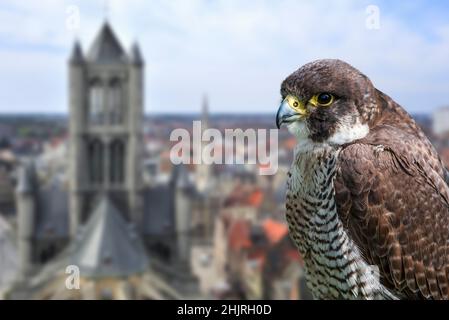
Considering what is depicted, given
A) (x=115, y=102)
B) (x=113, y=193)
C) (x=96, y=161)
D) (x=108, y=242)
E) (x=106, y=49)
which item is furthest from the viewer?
(x=113, y=193)

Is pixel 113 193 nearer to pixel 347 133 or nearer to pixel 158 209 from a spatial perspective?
pixel 158 209

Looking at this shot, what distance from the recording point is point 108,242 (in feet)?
46.8

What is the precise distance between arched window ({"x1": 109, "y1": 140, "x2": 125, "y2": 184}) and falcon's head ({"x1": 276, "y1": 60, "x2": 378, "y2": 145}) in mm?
15792

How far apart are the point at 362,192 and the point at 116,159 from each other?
1599 centimetres

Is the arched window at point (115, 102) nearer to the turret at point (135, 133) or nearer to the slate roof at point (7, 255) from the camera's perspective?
the turret at point (135, 133)

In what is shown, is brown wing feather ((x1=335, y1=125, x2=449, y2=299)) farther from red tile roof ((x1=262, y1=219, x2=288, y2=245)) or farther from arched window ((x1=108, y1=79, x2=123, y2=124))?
arched window ((x1=108, y1=79, x2=123, y2=124))

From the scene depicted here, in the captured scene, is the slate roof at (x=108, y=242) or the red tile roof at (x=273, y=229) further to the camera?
the slate roof at (x=108, y=242)

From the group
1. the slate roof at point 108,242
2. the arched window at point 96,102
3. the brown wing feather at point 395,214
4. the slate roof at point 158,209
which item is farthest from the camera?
the slate roof at point 158,209

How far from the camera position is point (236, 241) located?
14.4 meters

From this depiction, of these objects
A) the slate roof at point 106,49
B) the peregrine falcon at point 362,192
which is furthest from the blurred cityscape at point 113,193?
the peregrine falcon at point 362,192

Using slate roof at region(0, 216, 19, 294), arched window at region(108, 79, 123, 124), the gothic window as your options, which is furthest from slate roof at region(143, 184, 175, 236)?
slate roof at region(0, 216, 19, 294)

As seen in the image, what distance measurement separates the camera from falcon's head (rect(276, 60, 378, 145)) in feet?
3.62

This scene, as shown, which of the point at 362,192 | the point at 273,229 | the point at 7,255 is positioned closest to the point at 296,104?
the point at 362,192

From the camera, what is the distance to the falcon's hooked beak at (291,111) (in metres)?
1.13
